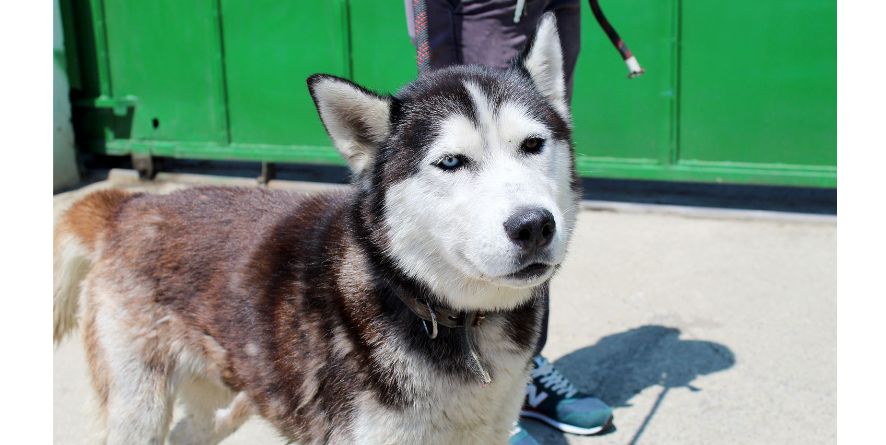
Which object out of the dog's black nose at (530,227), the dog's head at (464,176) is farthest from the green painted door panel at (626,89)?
the dog's black nose at (530,227)

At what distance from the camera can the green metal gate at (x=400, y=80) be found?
563 cm

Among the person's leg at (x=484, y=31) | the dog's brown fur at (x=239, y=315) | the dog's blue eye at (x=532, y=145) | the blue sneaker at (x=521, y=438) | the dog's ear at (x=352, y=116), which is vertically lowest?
the blue sneaker at (x=521, y=438)

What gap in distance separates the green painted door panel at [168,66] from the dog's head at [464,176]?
4948mm

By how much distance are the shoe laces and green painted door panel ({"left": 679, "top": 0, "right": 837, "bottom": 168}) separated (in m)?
2.99

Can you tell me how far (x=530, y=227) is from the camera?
197 cm

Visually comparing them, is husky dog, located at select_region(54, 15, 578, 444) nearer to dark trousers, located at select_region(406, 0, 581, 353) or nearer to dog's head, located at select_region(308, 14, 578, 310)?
dog's head, located at select_region(308, 14, 578, 310)

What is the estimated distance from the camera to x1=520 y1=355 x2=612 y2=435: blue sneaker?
10.9 feet

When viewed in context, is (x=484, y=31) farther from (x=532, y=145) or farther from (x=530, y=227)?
(x=530, y=227)

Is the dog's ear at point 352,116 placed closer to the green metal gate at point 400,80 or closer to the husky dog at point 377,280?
the husky dog at point 377,280

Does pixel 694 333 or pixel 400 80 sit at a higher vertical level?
pixel 400 80

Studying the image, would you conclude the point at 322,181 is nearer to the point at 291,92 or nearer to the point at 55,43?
the point at 291,92

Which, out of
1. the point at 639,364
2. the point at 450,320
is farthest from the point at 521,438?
the point at 450,320

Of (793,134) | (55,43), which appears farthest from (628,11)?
(55,43)

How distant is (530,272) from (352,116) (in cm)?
66
